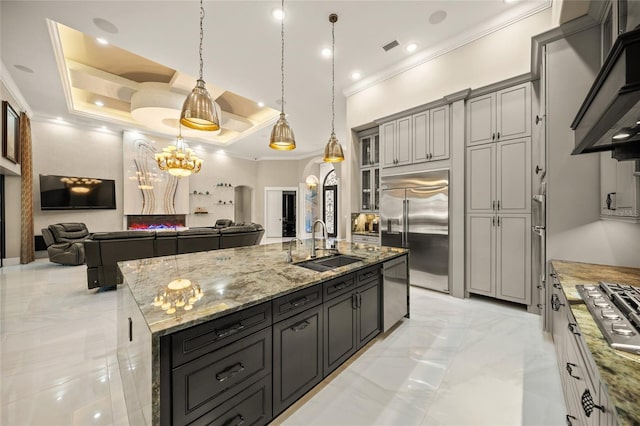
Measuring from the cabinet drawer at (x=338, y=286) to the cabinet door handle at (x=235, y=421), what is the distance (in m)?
0.79

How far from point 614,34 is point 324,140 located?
6979 mm

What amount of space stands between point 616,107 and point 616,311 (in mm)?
856

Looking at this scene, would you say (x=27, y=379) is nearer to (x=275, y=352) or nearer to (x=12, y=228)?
(x=275, y=352)

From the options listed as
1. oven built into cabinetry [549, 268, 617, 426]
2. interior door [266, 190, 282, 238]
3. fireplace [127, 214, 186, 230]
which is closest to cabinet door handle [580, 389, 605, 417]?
oven built into cabinetry [549, 268, 617, 426]

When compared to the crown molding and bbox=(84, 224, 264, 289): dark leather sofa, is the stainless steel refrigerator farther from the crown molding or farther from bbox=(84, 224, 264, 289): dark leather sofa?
bbox=(84, 224, 264, 289): dark leather sofa

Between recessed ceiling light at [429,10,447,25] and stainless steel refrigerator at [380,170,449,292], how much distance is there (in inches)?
76.1

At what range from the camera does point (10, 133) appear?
188 inches

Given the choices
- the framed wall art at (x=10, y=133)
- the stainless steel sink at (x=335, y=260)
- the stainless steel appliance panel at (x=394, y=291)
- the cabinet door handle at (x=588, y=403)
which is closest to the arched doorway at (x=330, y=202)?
the stainless steel appliance panel at (x=394, y=291)

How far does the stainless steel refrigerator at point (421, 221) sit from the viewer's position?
364cm

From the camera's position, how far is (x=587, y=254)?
209 centimetres

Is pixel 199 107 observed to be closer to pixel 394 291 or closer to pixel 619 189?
pixel 394 291

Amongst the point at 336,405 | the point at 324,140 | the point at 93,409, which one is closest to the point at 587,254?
the point at 336,405

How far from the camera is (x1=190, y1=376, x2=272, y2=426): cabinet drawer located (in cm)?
114

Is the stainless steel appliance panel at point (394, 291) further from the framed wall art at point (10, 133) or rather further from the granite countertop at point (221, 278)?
the framed wall art at point (10, 133)
